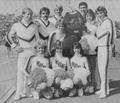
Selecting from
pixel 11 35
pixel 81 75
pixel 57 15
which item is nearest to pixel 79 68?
pixel 81 75

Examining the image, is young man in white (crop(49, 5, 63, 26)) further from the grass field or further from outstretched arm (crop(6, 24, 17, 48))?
the grass field

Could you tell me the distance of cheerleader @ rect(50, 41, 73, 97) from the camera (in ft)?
15.0

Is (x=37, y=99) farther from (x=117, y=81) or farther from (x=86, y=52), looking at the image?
(x=117, y=81)

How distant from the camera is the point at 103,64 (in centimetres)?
477

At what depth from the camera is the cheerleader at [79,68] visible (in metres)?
4.65

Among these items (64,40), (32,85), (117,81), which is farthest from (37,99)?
(117,81)

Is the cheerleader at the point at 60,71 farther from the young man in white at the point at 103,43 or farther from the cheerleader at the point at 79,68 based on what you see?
the young man in white at the point at 103,43

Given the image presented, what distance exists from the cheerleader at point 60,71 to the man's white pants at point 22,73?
16.4 inches

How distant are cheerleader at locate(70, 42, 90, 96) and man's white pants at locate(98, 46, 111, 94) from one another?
9.0 inches

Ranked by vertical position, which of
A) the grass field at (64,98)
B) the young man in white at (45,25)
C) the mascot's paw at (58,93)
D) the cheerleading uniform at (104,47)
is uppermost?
the young man in white at (45,25)

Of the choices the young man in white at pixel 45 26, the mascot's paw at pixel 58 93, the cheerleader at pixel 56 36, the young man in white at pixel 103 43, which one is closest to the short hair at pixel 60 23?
the cheerleader at pixel 56 36

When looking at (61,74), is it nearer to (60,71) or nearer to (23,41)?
(60,71)

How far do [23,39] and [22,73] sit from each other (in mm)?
556

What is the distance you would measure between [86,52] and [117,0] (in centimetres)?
913
